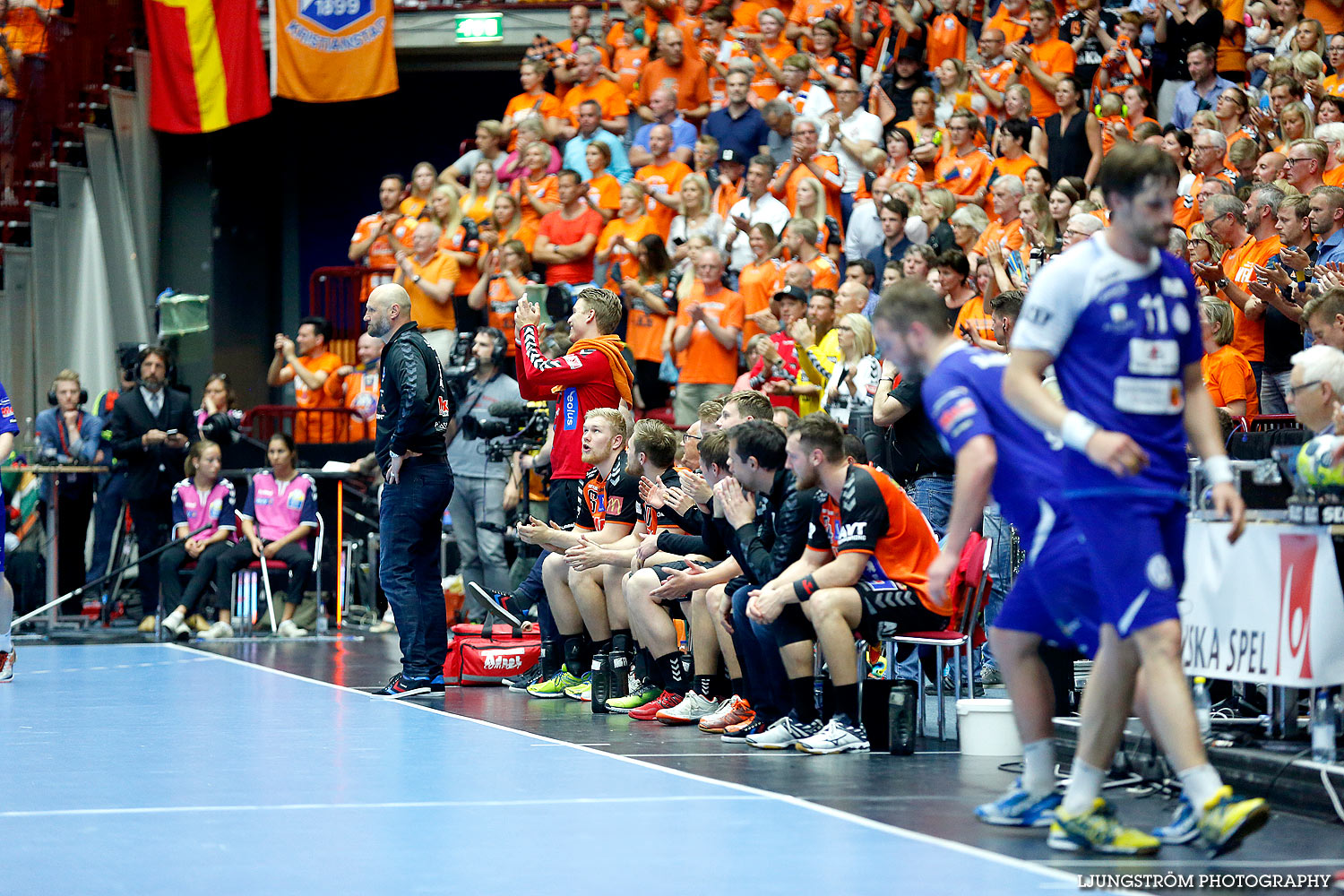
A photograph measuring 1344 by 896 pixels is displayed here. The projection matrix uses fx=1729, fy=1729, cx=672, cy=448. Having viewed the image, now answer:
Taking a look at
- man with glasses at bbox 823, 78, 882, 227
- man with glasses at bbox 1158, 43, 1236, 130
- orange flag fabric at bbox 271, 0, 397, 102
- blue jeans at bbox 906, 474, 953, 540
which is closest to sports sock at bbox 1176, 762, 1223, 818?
blue jeans at bbox 906, 474, 953, 540

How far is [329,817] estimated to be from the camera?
571cm

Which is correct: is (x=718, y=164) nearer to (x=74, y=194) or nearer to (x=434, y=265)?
(x=434, y=265)

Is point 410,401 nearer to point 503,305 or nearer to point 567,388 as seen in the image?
point 567,388

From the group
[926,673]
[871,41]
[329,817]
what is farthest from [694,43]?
[329,817]

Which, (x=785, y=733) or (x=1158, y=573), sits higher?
(x=1158, y=573)

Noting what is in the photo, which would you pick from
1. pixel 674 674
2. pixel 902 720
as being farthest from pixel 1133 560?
pixel 674 674

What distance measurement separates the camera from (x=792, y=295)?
12.3 m

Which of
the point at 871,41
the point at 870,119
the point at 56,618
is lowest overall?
the point at 56,618

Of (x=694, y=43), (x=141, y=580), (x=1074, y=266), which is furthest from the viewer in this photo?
(x=694, y=43)

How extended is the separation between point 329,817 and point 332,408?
11.1 m

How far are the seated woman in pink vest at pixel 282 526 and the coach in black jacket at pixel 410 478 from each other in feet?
14.8

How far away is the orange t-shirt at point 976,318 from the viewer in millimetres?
10375

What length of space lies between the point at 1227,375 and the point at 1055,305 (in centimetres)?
443

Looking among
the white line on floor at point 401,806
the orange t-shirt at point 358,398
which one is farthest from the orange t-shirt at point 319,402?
the white line on floor at point 401,806
